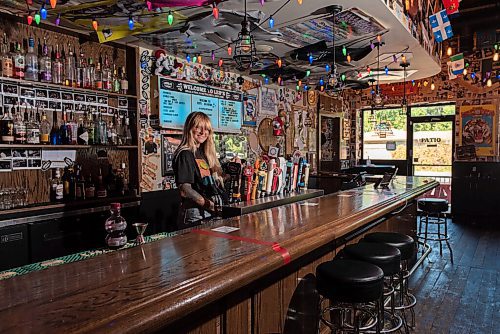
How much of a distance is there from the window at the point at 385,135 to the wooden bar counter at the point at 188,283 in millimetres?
6457

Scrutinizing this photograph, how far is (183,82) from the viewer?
14.8 feet

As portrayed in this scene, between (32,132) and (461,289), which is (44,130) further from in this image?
(461,289)

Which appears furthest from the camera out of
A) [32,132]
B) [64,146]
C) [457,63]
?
[457,63]

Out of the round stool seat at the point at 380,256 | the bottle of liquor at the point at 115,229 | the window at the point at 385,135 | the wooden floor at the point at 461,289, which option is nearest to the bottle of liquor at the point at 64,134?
the bottle of liquor at the point at 115,229

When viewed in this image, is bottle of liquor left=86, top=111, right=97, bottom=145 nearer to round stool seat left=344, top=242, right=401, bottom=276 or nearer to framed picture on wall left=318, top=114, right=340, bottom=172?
round stool seat left=344, top=242, right=401, bottom=276

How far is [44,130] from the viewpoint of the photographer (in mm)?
3209

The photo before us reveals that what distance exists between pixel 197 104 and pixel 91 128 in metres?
1.51

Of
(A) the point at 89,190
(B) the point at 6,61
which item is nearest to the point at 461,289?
(A) the point at 89,190

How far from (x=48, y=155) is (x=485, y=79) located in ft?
23.5

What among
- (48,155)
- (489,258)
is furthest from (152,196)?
(489,258)

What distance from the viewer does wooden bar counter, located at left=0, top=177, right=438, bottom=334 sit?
87 cm

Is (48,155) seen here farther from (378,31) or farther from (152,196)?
(378,31)

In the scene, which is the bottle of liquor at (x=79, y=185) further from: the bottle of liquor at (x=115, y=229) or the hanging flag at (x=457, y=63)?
the hanging flag at (x=457, y=63)

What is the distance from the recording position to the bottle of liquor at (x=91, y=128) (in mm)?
3447
